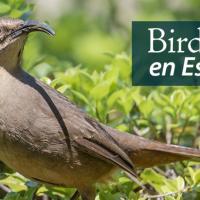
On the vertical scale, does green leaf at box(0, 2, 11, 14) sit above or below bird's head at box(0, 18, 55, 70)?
above

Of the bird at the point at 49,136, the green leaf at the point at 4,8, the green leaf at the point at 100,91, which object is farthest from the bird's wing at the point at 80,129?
the green leaf at the point at 4,8

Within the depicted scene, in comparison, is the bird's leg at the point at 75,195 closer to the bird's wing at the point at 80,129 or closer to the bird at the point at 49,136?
the bird at the point at 49,136

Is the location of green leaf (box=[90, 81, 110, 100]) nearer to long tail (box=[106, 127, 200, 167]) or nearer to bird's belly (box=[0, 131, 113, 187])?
long tail (box=[106, 127, 200, 167])

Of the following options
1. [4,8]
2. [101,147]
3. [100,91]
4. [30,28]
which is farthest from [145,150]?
[4,8]

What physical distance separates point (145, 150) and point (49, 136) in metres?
0.73

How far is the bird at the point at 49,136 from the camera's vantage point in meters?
6.46

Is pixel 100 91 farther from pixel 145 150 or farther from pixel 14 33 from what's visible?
pixel 14 33

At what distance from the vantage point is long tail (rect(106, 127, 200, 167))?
22.6 ft

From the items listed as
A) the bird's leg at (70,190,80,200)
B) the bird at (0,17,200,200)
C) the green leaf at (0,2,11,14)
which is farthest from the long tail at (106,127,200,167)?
the green leaf at (0,2,11,14)

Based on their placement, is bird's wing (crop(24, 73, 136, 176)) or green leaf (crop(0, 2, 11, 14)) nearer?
bird's wing (crop(24, 73, 136, 176))

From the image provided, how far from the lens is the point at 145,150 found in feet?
22.8

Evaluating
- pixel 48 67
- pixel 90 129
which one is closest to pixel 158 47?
pixel 48 67

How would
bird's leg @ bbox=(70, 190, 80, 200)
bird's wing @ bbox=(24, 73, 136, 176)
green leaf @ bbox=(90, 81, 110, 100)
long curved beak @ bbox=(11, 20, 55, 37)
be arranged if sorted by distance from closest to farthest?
long curved beak @ bbox=(11, 20, 55, 37), bird's wing @ bbox=(24, 73, 136, 176), bird's leg @ bbox=(70, 190, 80, 200), green leaf @ bbox=(90, 81, 110, 100)

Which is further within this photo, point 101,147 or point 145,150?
point 145,150
